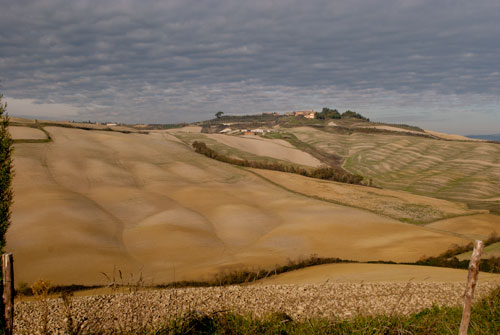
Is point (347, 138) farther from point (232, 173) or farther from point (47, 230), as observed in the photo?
point (47, 230)

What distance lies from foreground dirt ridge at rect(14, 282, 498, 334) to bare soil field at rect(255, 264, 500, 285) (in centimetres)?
289

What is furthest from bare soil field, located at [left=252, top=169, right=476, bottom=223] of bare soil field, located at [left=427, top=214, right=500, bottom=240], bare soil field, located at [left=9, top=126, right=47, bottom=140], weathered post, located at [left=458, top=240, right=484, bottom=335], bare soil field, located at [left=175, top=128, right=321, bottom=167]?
weathered post, located at [left=458, top=240, right=484, bottom=335]

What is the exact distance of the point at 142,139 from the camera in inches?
3420

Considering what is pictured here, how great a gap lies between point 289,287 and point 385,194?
160ft

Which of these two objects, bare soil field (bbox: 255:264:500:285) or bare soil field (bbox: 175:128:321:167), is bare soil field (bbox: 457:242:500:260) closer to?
bare soil field (bbox: 255:264:500:285)

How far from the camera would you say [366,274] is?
2388cm

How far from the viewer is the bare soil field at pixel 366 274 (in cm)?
2130

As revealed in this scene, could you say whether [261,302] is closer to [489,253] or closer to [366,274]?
[366,274]

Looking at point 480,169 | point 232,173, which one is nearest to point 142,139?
point 232,173

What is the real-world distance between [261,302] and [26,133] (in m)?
69.1

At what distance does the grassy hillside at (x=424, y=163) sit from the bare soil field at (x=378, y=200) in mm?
8771

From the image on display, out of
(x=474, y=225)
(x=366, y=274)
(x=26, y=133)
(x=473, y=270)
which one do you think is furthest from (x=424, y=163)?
(x=473, y=270)

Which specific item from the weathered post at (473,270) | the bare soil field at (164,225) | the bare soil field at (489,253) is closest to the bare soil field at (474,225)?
the bare soil field at (164,225)

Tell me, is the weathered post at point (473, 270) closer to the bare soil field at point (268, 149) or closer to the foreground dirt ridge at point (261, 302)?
the foreground dirt ridge at point (261, 302)
